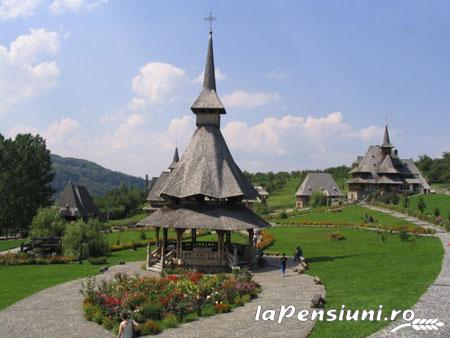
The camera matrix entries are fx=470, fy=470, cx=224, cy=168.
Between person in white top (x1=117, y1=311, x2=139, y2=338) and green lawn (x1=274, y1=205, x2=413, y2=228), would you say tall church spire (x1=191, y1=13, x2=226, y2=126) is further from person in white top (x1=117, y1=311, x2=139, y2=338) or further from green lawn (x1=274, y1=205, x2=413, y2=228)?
green lawn (x1=274, y1=205, x2=413, y2=228)

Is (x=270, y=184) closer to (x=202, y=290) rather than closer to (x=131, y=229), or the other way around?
(x=131, y=229)

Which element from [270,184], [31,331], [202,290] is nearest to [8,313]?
[31,331]

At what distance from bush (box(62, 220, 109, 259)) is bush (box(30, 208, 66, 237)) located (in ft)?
15.4

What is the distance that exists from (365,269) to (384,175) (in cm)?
5983

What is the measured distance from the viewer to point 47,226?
1742 inches

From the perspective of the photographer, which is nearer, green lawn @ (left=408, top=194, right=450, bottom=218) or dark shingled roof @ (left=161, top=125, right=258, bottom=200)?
dark shingled roof @ (left=161, top=125, right=258, bottom=200)

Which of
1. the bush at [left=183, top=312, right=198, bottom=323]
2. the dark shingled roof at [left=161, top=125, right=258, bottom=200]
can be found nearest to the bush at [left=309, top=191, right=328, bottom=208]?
the dark shingled roof at [left=161, top=125, right=258, bottom=200]

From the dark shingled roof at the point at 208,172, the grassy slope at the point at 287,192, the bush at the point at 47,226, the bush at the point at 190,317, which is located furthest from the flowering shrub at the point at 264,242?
the grassy slope at the point at 287,192

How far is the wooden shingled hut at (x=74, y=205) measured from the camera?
6612cm

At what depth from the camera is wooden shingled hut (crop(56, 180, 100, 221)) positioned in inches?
2603

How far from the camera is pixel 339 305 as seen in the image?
18203mm

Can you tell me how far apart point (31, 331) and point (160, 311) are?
4.68 m

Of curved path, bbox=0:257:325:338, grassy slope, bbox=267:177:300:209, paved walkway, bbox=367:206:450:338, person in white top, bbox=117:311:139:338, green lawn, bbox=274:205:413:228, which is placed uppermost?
grassy slope, bbox=267:177:300:209

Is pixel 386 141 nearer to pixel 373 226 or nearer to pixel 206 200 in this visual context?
pixel 373 226
